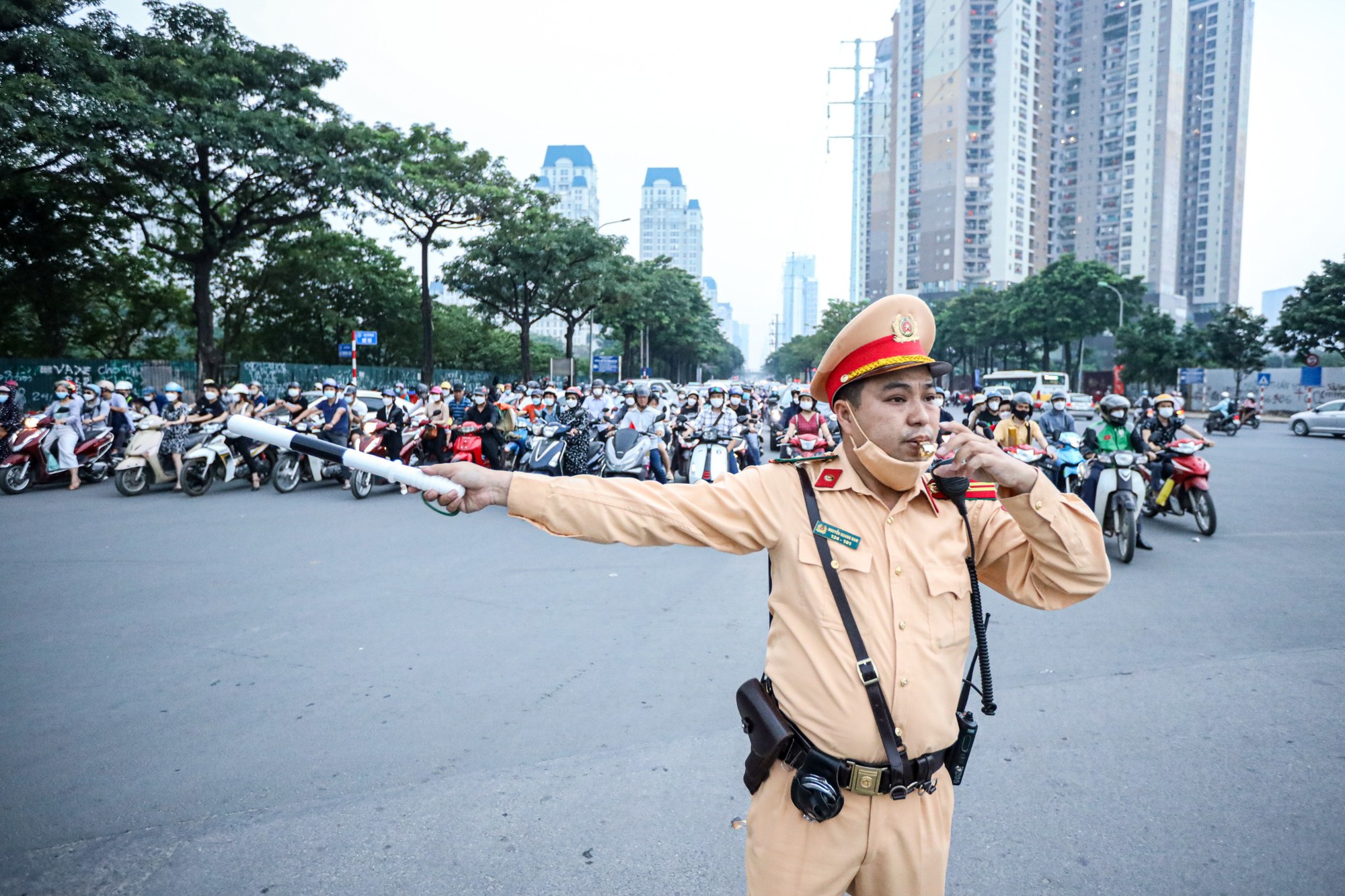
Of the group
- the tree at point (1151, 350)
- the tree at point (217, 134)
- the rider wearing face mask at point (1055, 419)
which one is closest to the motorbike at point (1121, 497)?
the rider wearing face mask at point (1055, 419)

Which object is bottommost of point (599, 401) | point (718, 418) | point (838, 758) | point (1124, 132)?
point (838, 758)

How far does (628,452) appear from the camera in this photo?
429 inches

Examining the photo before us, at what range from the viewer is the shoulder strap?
150 centimetres

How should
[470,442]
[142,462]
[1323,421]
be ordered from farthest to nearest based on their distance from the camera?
1. [1323,421]
2. [470,442]
3. [142,462]

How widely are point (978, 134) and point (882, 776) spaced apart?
10117 centimetres

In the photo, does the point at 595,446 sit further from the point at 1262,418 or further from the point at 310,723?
the point at 1262,418

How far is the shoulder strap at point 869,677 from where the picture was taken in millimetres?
1501

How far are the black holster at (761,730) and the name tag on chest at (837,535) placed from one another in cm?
33

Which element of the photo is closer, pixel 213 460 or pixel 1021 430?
pixel 1021 430

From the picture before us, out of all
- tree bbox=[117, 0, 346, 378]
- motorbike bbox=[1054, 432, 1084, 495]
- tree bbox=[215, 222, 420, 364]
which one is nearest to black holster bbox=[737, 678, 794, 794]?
motorbike bbox=[1054, 432, 1084, 495]

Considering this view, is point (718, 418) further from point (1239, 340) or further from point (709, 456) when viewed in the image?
point (1239, 340)

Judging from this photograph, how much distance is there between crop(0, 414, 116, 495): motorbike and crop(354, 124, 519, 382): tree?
41.7ft

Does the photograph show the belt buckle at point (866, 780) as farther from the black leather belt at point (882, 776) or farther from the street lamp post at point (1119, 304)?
the street lamp post at point (1119, 304)

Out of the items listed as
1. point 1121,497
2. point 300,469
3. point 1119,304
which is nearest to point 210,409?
point 300,469
